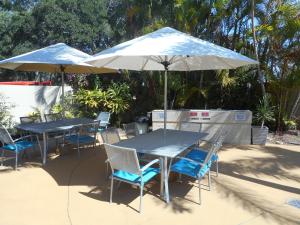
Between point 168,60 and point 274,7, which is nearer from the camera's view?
point 168,60

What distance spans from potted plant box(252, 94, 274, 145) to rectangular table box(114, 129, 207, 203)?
132 inches

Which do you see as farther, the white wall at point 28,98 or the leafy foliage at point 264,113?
the white wall at point 28,98

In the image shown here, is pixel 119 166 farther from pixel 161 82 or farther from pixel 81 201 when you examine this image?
Answer: pixel 161 82

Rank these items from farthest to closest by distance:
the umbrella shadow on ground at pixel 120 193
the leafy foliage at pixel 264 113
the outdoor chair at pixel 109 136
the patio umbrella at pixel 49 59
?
the leafy foliage at pixel 264 113 → the patio umbrella at pixel 49 59 → the outdoor chair at pixel 109 136 → the umbrella shadow on ground at pixel 120 193

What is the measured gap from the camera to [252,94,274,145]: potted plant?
8.52m

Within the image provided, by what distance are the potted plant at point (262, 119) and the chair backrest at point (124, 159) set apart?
17.8 ft

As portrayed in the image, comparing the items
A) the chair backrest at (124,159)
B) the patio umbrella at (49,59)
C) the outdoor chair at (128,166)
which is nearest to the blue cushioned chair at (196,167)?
the outdoor chair at (128,166)

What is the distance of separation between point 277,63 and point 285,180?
5.80m

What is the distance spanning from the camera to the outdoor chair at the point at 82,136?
7074mm

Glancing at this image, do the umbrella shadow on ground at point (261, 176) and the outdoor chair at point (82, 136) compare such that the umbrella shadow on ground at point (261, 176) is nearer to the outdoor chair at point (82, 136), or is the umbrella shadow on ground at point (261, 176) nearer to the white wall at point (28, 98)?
the outdoor chair at point (82, 136)

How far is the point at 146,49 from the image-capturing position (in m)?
4.43

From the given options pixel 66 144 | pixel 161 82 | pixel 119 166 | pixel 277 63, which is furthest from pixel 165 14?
pixel 119 166

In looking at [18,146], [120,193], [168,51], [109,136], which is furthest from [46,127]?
[168,51]

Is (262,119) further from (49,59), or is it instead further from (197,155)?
(49,59)
